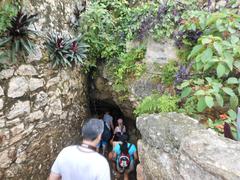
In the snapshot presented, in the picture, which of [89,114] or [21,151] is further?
[89,114]

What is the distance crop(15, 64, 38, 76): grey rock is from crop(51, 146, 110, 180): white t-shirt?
6.00 feet

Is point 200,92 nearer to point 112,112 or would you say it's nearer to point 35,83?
point 35,83

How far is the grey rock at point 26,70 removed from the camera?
3464 mm

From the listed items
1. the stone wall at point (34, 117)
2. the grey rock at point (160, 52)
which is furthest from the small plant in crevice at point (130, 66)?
the stone wall at point (34, 117)

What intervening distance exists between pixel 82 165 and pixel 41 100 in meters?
2.13

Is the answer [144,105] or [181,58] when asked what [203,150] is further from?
[181,58]

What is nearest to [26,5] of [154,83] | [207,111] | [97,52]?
[97,52]

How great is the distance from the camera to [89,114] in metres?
5.65

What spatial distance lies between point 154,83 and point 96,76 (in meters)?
1.42

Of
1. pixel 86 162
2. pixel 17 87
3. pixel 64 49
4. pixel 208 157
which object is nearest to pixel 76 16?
pixel 64 49

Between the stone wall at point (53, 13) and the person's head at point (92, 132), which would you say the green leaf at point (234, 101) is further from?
the stone wall at point (53, 13)

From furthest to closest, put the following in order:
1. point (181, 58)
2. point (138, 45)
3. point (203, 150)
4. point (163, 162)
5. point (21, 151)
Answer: point (138, 45) → point (181, 58) → point (21, 151) → point (163, 162) → point (203, 150)

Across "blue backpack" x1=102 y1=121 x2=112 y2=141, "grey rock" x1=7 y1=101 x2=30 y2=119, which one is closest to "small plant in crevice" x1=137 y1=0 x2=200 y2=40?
"blue backpack" x1=102 y1=121 x2=112 y2=141

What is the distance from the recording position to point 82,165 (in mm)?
1997
